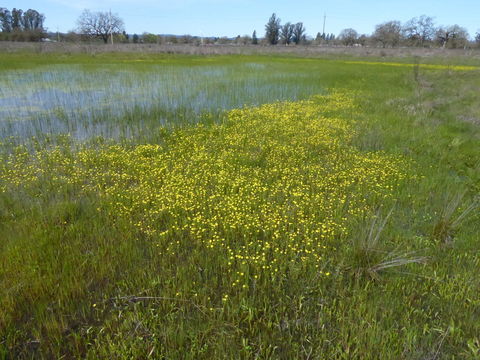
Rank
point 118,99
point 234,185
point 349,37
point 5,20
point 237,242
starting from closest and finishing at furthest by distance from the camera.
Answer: point 237,242, point 234,185, point 118,99, point 5,20, point 349,37

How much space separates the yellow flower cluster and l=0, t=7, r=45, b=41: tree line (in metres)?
69.9

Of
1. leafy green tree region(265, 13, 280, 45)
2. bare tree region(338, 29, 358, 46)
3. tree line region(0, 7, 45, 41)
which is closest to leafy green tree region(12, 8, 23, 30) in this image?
tree line region(0, 7, 45, 41)

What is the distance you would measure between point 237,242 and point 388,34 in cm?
9980

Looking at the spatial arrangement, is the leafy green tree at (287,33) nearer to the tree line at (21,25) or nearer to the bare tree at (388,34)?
the bare tree at (388,34)

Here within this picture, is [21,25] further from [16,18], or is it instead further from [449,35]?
[449,35]

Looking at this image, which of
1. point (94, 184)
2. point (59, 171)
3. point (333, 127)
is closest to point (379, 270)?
point (94, 184)

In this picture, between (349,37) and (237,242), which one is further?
(349,37)

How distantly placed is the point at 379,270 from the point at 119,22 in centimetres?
9370

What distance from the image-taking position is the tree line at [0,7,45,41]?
5750 centimetres

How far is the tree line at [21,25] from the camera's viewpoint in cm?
5750

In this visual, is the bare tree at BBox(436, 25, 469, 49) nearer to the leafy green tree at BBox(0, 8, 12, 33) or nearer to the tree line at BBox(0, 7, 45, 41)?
the tree line at BBox(0, 7, 45, 41)

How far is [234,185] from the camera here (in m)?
6.14

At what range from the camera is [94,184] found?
6434 mm

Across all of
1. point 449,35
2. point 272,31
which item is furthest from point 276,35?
point 449,35
